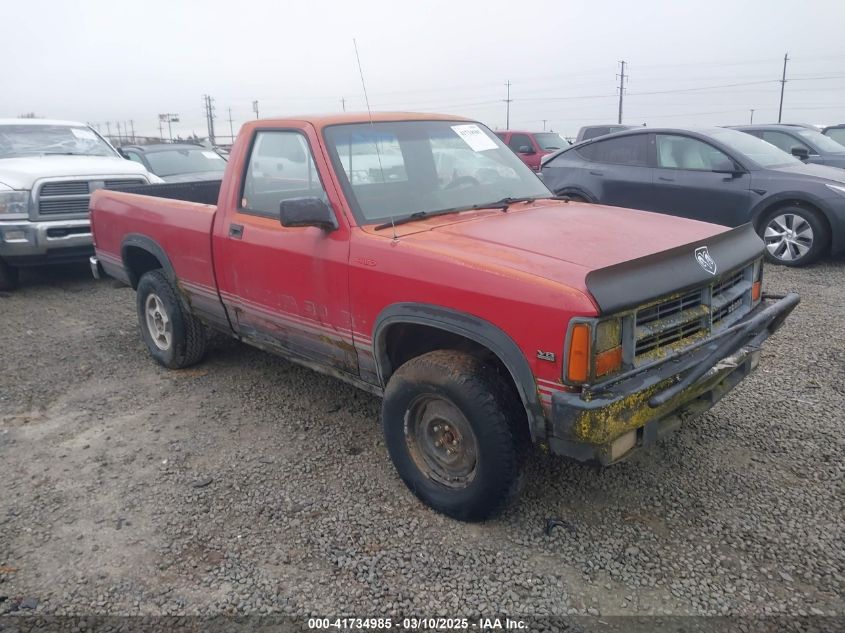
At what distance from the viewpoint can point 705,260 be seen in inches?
117

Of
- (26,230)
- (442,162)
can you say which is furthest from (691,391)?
(26,230)

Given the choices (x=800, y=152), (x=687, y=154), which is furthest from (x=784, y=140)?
(x=687, y=154)

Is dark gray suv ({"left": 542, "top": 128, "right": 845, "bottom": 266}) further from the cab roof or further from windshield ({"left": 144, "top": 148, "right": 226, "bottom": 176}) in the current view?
windshield ({"left": 144, "top": 148, "right": 226, "bottom": 176})

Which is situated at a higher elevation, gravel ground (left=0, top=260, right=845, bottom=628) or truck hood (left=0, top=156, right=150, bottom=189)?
truck hood (left=0, top=156, right=150, bottom=189)

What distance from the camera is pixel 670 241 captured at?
122 inches

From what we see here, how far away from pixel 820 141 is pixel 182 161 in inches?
408

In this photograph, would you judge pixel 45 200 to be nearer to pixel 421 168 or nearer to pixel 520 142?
pixel 421 168

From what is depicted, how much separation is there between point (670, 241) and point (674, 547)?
137 centimetres

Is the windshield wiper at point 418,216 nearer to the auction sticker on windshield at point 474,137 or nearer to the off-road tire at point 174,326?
the auction sticker on windshield at point 474,137

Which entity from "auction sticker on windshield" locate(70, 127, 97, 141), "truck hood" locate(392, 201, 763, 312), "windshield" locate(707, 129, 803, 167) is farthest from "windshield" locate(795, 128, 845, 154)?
"auction sticker on windshield" locate(70, 127, 97, 141)

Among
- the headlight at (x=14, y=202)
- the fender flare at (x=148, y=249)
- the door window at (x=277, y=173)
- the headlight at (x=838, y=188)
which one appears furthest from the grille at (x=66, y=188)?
the headlight at (x=838, y=188)

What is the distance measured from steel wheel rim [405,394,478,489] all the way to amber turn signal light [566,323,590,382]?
0.60 meters

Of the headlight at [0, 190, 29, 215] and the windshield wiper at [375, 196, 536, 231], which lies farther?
the headlight at [0, 190, 29, 215]

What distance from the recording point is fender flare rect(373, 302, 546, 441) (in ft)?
8.61
